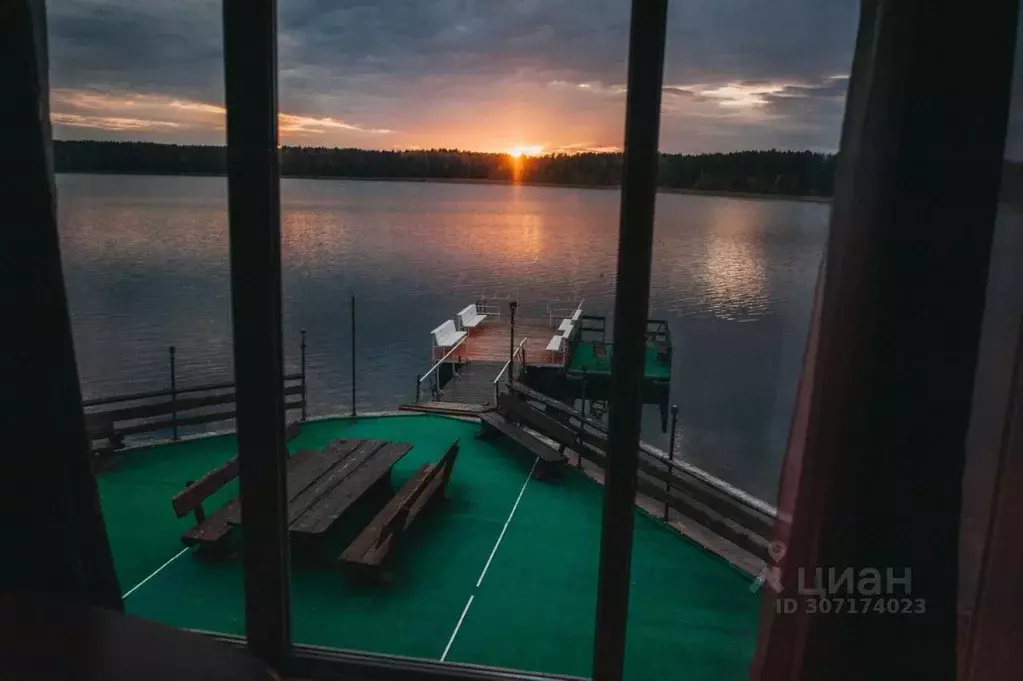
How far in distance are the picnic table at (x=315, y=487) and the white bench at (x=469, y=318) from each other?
7.82 metres

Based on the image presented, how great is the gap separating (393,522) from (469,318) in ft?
30.4

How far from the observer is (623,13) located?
166 centimetres

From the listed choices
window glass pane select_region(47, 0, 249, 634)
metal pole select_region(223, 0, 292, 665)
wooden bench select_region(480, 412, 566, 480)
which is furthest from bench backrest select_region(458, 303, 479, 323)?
metal pole select_region(223, 0, 292, 665)

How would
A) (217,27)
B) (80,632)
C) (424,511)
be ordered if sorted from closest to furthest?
(80,632), (217,27), (424,511)

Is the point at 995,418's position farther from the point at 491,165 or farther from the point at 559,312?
the point at 559,312

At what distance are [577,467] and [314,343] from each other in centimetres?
1265

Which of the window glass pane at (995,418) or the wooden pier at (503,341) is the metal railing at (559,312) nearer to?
the wooden pier at (503,341)

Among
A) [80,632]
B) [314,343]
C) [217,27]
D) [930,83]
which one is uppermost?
[217,27]

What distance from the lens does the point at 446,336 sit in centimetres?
1118

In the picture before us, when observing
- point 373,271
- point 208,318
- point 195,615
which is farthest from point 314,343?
point 195,615

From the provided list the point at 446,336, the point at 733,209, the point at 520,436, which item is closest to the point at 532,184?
the point at 733,209

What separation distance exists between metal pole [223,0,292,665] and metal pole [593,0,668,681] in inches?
35.2

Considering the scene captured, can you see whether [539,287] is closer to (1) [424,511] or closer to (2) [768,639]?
(1) [424,511]

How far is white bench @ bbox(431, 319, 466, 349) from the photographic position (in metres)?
10.7
